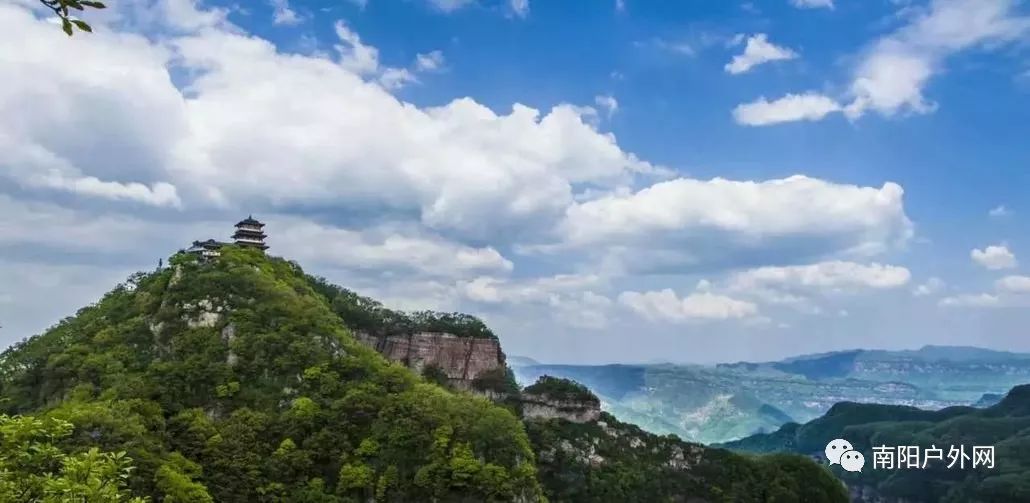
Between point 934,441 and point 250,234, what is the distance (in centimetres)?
10696

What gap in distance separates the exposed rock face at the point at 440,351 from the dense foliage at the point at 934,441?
65.8 metres

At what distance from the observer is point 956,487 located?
98688 millimetres

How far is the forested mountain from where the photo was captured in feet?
112

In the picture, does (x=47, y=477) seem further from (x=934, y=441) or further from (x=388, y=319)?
→ (x=934, y=441)

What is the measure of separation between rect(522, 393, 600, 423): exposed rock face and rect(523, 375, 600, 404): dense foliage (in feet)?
0.81

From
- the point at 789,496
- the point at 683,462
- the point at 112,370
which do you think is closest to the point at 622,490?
the point at 683,462

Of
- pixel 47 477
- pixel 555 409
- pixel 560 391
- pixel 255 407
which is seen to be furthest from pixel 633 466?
pixel 47 477

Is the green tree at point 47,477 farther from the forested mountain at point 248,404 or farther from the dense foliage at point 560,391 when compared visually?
the dense foliage at point 560,391

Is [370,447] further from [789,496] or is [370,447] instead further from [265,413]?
[789,496]

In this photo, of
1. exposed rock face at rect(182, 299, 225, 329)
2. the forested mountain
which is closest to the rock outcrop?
the forested mountain

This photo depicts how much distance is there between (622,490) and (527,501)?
811 inches

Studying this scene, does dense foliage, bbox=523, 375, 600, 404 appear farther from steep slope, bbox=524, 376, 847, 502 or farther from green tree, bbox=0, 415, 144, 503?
green tree, bbox=0, 415, 144, 503

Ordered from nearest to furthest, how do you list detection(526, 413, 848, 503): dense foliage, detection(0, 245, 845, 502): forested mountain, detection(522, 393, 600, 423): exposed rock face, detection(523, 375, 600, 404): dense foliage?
detection(0, 245, 845, 502): forested mountain, detection(526, 413, 848, 503): dense foliage, detection(522, 393, 600, 423): exposed rock face, detection(523, 375, 600, 404): dense foliage

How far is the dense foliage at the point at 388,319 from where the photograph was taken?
61.8 meters
